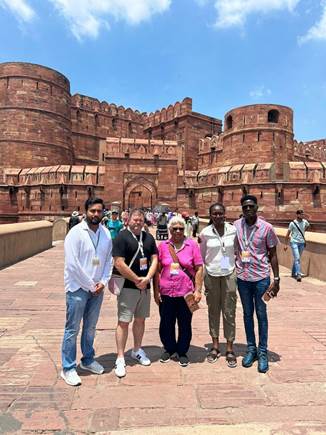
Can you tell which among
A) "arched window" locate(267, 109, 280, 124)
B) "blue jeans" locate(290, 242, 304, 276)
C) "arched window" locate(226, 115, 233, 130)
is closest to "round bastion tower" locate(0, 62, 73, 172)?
"arched window" locate(226, 115, 233, 130)

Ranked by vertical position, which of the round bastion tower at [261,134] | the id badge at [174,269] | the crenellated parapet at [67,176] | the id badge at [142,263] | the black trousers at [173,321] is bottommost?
the black trousers at [173,321]

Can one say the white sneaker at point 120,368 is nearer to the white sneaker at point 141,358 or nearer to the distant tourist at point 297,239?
the white sneaker at point 141,358

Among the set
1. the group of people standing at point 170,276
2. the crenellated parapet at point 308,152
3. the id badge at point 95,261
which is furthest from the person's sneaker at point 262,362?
the crenellated parapet at point 308,152

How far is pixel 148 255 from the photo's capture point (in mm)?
2992

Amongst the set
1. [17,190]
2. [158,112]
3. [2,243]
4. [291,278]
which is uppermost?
[158,112]

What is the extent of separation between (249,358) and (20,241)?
768 cm

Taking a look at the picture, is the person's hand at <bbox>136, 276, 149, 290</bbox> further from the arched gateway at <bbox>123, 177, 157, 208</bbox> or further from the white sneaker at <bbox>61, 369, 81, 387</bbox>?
the arched gateway at <bbox>123, 177, 157, 208</bbox>

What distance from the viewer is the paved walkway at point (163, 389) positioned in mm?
2123

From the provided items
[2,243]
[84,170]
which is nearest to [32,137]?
[84,170]

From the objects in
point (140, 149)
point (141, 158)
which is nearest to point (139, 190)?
point (141, 158)

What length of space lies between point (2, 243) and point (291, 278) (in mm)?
6429

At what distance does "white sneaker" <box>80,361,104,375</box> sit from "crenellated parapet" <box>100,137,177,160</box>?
21.7m

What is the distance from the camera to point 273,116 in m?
28.9

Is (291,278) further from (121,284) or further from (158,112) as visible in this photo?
(158,112)
